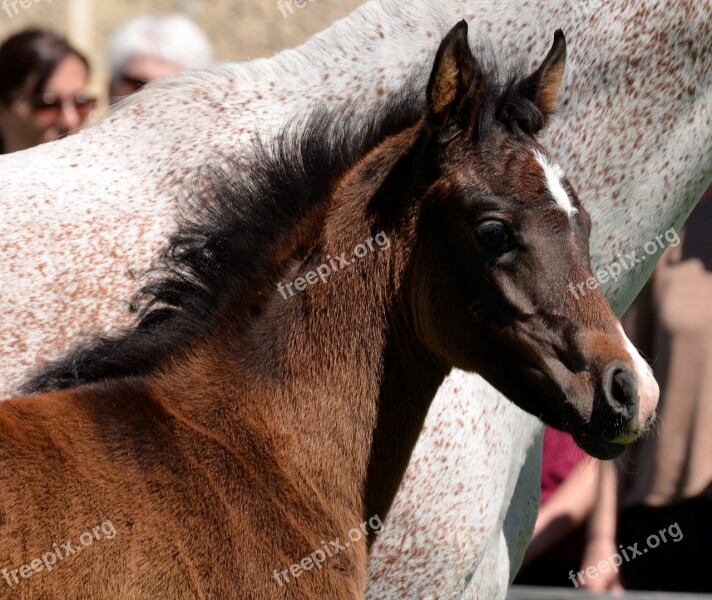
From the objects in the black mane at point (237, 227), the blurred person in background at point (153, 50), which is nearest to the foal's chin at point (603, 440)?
the black mane at point (237, 227)

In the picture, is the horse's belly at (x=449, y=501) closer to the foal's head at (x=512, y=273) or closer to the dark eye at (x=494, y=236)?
the foal's head at (x=512, y=273)

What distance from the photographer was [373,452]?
2.86 meters

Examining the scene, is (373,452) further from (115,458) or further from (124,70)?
(124,70)

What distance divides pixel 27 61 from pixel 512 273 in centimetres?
281

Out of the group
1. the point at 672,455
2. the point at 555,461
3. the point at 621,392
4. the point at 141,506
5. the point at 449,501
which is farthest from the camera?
→ the point at 555,461

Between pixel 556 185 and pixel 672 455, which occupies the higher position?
pixel 556 185

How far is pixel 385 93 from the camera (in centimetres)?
337

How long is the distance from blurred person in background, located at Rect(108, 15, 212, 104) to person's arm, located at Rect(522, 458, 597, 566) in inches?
91.3

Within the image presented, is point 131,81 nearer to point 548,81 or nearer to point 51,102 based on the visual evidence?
point 51,102

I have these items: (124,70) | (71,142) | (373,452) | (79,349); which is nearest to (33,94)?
(124,70)

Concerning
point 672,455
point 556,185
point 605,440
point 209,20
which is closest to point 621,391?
point 605,440

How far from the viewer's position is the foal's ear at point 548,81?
2.99 m

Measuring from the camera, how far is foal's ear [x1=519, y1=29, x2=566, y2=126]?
2988mm

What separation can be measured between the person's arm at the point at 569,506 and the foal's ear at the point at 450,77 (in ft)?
7.79
